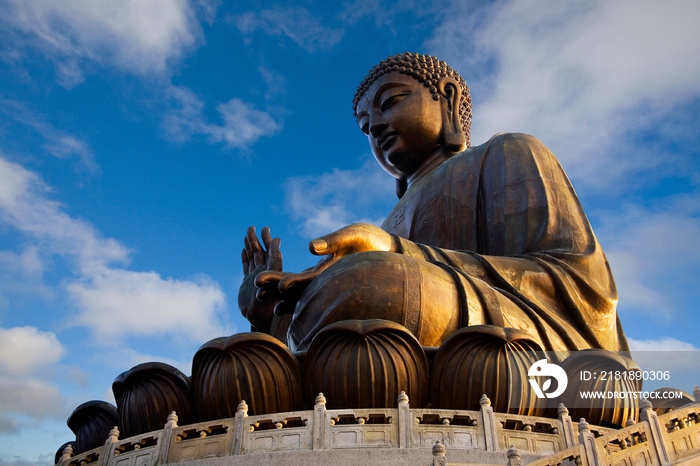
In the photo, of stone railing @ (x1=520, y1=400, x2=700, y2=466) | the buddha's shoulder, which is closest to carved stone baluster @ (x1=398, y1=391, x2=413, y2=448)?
stone railing @ (x1=520, y1=400, x2=700, y2=466)

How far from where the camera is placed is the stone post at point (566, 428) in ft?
17.3

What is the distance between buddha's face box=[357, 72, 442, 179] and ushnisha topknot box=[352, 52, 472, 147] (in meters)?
0.09

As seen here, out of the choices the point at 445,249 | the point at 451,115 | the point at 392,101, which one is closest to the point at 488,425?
the point at 445,249

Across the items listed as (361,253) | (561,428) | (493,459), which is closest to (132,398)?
(361,253)

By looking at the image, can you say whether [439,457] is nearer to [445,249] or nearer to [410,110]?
[445,249]

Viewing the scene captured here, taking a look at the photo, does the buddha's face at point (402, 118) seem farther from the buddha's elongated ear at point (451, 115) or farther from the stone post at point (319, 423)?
the stone post at point (319, 423)

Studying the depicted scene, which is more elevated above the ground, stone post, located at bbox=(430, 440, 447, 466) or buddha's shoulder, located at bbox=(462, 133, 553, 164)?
buddha's shoulder, located at bbox=(462, 133, 553, 164)

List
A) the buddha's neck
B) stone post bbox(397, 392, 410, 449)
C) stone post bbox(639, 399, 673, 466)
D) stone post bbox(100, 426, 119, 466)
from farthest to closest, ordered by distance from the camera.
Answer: the buddha's neck → stone post bbox(100, 426, 119, 466) → stone post bbox(397, 392, 410, 449) → stone post bbox(639, 399, 673, 466)

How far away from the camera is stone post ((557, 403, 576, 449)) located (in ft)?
17.3

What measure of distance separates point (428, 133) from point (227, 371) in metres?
5.65

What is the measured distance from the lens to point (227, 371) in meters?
5.78

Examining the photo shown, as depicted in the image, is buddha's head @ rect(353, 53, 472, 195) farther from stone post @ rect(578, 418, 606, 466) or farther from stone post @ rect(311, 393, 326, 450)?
stone post @ rect(578, 418, 606, 466)

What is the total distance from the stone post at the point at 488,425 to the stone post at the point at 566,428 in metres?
0.48

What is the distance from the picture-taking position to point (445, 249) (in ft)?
27.1
